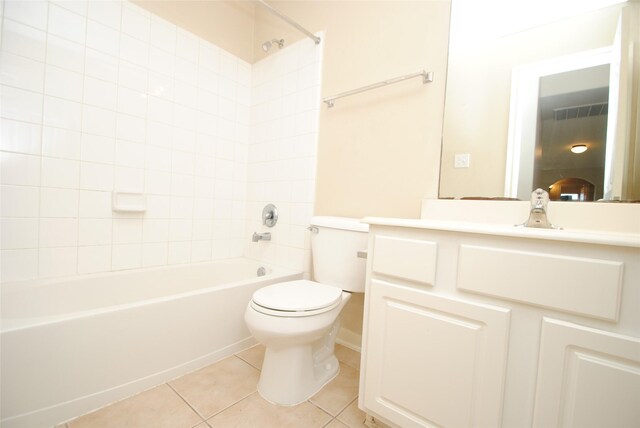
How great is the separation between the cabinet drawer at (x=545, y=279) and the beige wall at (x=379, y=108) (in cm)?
60

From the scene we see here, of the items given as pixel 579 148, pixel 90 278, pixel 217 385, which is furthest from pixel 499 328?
pixel 90 278

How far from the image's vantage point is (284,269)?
180cm

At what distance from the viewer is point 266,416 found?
103 cm

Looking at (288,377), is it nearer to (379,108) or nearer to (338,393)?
(338,393)

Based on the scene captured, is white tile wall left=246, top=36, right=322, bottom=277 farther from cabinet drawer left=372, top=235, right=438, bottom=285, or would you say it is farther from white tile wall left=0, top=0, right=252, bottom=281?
cabinet drawer left=372, top=235, right=438, bottom=285

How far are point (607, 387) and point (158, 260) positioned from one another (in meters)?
1.99

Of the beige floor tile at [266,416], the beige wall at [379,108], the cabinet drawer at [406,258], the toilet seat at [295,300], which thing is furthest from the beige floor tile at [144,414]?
the beige wall at [379,108]

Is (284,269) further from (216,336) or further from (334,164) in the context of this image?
(334,164)

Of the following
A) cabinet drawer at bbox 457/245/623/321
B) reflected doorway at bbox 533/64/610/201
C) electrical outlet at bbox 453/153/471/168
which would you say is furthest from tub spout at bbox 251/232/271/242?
reflected doorway at bbox 533/64/610/201

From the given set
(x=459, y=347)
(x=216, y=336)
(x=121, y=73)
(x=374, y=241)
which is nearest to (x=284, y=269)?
(x=216, y=336)

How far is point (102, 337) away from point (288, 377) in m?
0.74

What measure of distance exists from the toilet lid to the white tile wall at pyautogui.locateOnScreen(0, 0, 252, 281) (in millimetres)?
959

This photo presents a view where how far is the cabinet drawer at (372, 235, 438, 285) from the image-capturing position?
2.65ft

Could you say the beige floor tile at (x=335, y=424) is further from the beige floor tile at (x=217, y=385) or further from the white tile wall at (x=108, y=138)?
the white tile wall at (x=108, y=138)
